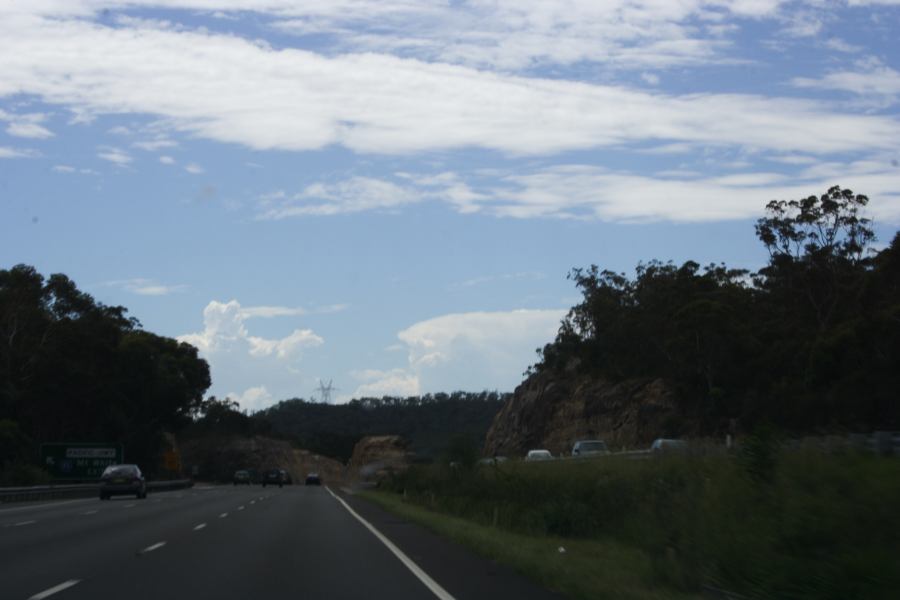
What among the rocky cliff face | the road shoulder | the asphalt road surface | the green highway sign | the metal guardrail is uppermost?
the rocky cliff face

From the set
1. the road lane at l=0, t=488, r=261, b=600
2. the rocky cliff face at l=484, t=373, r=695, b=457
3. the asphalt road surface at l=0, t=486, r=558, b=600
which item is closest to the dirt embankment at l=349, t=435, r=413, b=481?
the rocky cliff face at l=484, t=373, r=695, b=457

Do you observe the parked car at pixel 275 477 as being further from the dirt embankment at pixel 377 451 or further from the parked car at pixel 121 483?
the parked car at pixel 121 483

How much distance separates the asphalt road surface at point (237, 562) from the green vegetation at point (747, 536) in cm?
133

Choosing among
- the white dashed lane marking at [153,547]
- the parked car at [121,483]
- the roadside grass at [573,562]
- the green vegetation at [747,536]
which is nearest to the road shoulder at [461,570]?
the roadside grass at [573,562]

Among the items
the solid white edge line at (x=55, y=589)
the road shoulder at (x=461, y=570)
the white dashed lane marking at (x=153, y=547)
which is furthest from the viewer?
the white dashed lane marking at (x=153, y=547)

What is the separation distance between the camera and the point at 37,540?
2253 centimetres

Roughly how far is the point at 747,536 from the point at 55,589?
→ 8.54m

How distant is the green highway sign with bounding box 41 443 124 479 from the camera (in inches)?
2643

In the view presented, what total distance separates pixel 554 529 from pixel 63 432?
61.7 m

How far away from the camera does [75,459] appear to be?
6788cm

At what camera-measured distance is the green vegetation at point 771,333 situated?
54.1 m

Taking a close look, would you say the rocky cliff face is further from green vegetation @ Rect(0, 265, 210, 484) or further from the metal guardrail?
the metal guardrail

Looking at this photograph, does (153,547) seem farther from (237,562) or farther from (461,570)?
(461,570)

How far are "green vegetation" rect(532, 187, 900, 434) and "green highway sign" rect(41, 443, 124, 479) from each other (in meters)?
38.1
